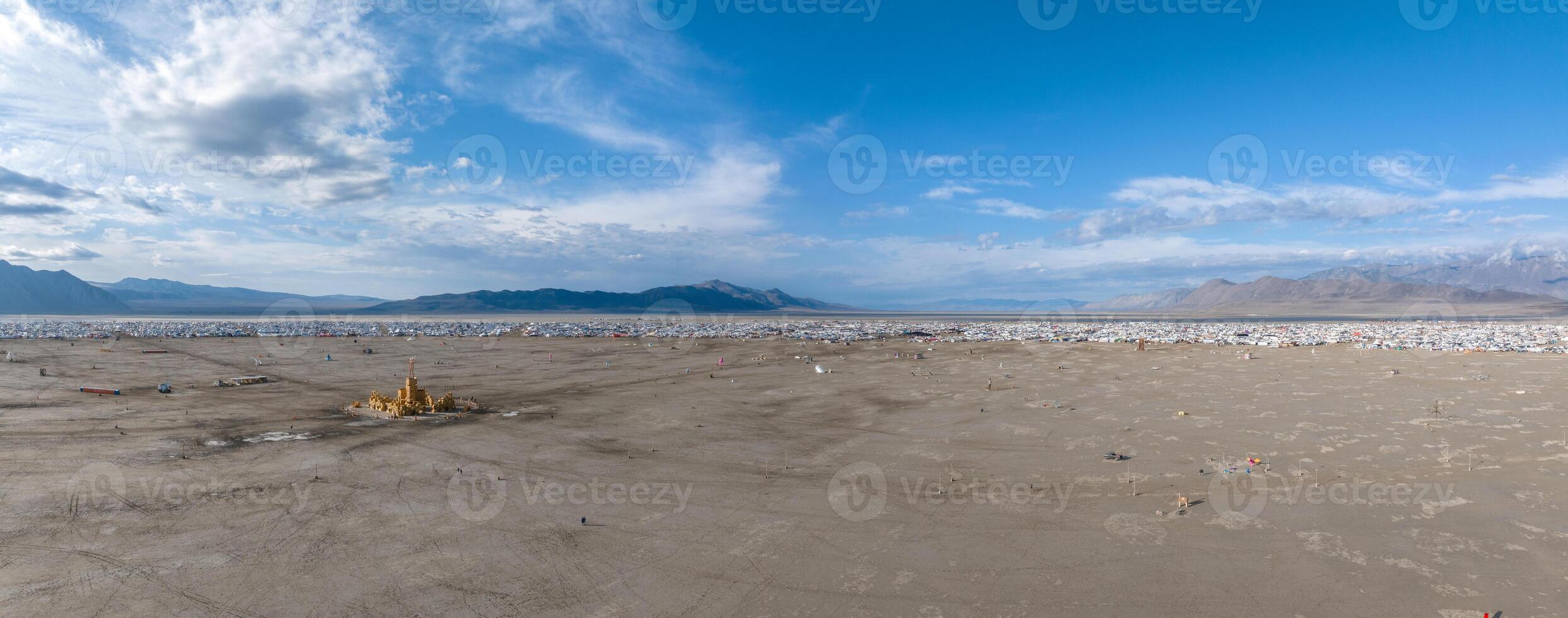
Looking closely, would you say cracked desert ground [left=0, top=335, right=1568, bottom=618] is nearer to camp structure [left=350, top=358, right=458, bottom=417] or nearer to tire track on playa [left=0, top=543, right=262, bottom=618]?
tire track on playa [left=0, top=543, right=262, bottom=618]

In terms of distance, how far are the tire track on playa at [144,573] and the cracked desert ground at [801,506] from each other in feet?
0.28

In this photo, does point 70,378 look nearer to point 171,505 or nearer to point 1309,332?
point 171,505

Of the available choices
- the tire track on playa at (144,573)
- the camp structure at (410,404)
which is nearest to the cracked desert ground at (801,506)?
the tire track on playa at (144,573)

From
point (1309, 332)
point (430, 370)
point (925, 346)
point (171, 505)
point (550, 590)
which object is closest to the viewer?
point (550, 590)

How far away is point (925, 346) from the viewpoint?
281 ft

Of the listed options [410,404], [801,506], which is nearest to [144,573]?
[801,506]

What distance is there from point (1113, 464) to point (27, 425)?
52.1 metres

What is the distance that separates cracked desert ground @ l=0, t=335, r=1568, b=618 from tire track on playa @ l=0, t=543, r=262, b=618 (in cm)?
9

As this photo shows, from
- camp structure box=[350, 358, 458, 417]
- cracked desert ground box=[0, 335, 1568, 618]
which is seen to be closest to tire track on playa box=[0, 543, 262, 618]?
cracked desert ground box=[0, 335, 1568, 618]

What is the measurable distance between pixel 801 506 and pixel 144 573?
17.3 m

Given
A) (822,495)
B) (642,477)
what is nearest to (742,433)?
(642,477)

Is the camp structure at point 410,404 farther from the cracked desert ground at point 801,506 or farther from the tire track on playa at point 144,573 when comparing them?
the tire track on playa at point 144,573

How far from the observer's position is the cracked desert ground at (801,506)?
14359 mm

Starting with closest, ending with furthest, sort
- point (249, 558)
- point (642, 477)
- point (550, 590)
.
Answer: point (550, 590) < point (249, 558) < point (642, 477)
